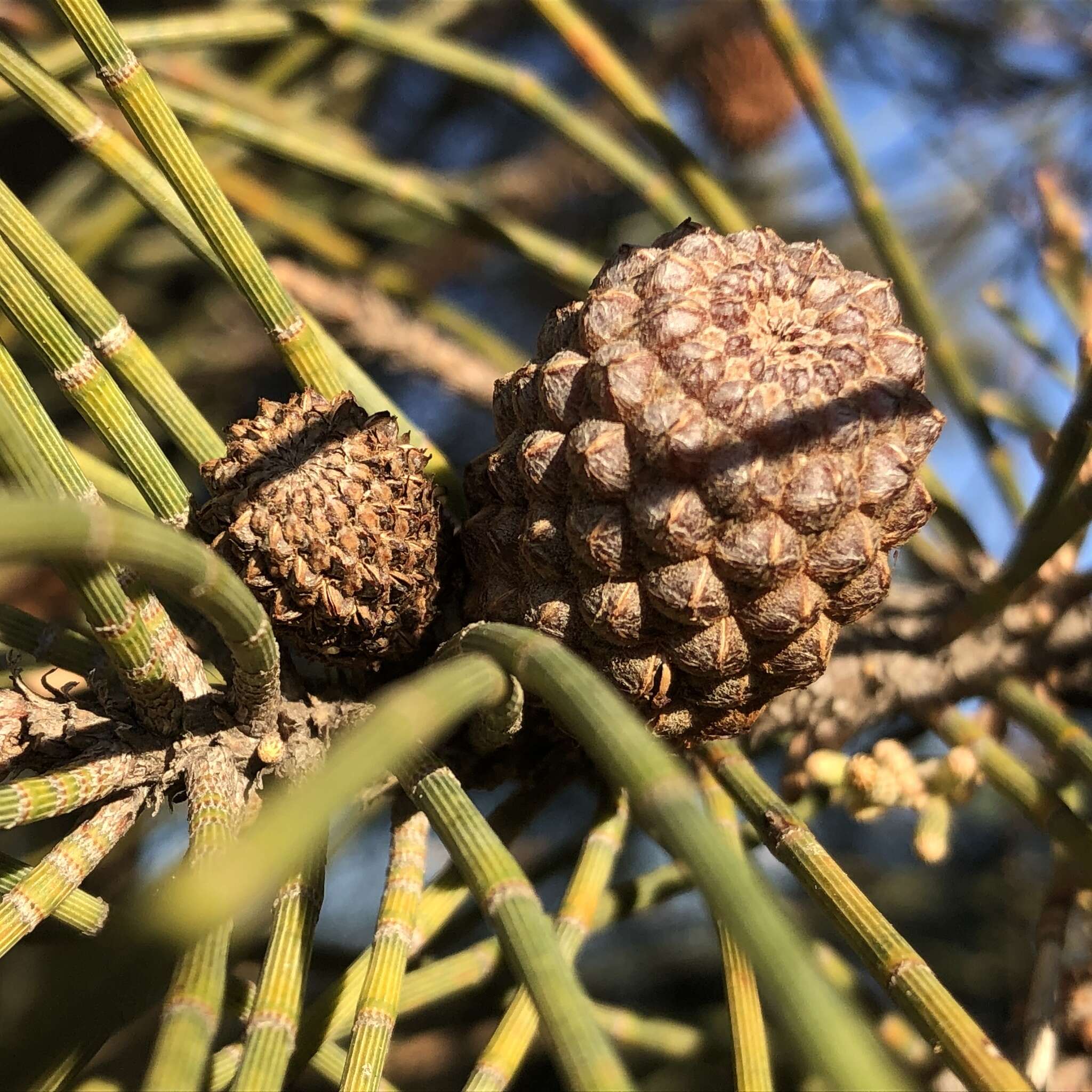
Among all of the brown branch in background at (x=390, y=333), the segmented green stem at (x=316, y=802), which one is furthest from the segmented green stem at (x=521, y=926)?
the brown branch in background at (x=390, y=333)

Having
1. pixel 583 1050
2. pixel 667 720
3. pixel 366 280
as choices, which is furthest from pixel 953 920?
pixel 583 1050

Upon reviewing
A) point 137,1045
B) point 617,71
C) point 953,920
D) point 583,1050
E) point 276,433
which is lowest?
point 137,1045

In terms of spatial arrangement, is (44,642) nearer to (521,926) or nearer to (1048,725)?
(521,926)

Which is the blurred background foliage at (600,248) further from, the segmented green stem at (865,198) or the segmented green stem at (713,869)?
the segmented green stem at (713,869)

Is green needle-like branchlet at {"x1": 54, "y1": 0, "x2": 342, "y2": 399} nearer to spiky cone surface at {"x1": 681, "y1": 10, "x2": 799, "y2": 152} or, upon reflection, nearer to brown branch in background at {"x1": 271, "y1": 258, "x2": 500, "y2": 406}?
brown branch in background at {"x1": 271, "y1": 258, "x2": 500, "y2": 406}

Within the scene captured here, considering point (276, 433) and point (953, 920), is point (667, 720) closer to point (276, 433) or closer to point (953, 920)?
point (276, 433)

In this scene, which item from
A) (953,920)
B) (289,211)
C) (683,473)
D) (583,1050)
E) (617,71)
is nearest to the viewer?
(583,1050)

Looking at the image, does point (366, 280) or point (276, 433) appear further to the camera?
point (366, 280)
